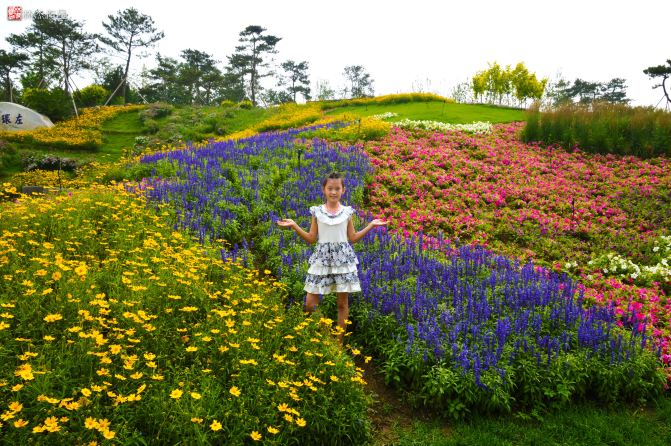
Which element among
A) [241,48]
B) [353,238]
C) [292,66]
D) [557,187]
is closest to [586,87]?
[292,66]

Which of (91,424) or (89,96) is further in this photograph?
(89,96)

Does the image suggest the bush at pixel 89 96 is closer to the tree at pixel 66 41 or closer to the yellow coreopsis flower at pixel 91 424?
the tree at pixel 66 41

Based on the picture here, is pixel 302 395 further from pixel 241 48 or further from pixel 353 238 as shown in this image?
pixel 241 48

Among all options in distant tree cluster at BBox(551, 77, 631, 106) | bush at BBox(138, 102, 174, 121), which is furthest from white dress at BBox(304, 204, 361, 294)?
distant tree cluster at BBox(551, 77, 631, 106)

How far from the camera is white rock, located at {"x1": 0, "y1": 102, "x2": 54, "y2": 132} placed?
24.0 metres

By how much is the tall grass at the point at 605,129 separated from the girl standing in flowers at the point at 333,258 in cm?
1318

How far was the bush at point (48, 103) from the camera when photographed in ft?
86.5

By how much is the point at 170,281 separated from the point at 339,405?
230cm

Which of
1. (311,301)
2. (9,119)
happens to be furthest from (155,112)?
(311,301)

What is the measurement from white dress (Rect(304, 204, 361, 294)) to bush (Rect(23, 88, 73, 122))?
2893 cm

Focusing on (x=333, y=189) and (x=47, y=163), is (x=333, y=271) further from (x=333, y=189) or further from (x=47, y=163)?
(x=47, y=163)

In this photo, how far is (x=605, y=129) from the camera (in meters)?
14.5

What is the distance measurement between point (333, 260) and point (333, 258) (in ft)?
0.09

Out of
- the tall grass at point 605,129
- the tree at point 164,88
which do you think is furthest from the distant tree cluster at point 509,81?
the tree at point 164,88
